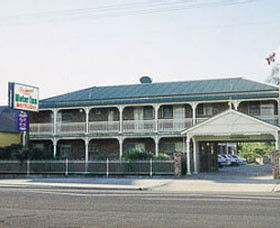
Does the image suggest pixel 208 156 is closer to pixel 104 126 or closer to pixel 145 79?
pixel 104 126

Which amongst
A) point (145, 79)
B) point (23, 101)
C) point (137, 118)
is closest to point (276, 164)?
point (137, 118)

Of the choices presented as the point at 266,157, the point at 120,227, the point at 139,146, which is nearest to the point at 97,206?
the point at 120,227

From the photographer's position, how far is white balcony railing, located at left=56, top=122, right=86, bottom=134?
122 ft

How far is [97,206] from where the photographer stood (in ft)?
46.0

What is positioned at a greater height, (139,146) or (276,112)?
(276,112)

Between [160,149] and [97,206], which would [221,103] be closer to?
[160,149]

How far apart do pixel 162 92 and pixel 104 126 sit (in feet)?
17.5

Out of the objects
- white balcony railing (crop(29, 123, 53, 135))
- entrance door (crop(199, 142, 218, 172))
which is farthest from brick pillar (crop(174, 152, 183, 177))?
white balcony railing (crop(29, 123, 53, 135))

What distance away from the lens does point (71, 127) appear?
37531 millimetres

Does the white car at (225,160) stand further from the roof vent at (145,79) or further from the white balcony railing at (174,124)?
the white balcony railing at (174,124)

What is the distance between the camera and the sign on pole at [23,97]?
34.8 m

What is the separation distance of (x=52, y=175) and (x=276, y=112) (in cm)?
1653

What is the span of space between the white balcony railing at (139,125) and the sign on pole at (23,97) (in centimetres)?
718

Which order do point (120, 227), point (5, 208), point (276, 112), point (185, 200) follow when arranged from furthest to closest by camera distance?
point (276, 112) → point (185, 200) → point (5, 208) → point (120, 227)
